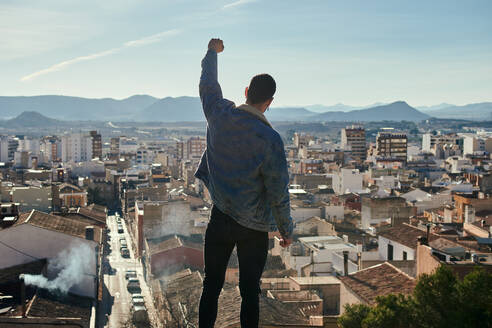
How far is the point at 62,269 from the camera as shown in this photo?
43.8 feet

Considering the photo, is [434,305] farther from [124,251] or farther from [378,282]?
[124,251]

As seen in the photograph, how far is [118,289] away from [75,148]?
6137 centimetres

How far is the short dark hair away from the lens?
110 inches

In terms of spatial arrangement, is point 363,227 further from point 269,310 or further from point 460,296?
point 460,296

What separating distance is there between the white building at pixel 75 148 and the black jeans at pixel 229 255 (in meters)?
79.1

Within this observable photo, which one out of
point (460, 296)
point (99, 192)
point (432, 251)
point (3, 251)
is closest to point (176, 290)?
point (3, 251)

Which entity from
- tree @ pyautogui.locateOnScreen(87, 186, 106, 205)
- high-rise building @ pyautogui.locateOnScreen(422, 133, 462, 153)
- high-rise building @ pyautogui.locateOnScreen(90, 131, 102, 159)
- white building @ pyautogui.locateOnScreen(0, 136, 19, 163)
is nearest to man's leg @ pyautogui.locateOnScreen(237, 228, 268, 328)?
tree @ pyautogui.locateOnScreen(87, 186, 106, 205)

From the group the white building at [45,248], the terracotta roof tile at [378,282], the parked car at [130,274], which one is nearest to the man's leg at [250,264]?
the terracotta roof tile at [378,282]

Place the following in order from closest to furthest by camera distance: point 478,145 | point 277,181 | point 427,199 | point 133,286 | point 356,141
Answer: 1. point 277,181
2. point 133,286
3. point 427,199
4. point 478,145
5. point 356,141

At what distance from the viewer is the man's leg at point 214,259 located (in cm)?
280

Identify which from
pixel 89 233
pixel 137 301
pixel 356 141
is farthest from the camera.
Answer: pixel 356 141

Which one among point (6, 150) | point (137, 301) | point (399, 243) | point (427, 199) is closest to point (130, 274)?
point (137, 301)

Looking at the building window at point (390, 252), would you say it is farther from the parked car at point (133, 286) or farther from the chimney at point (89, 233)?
the parked car at point (133, 286)

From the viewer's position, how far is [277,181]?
8.72 feet
